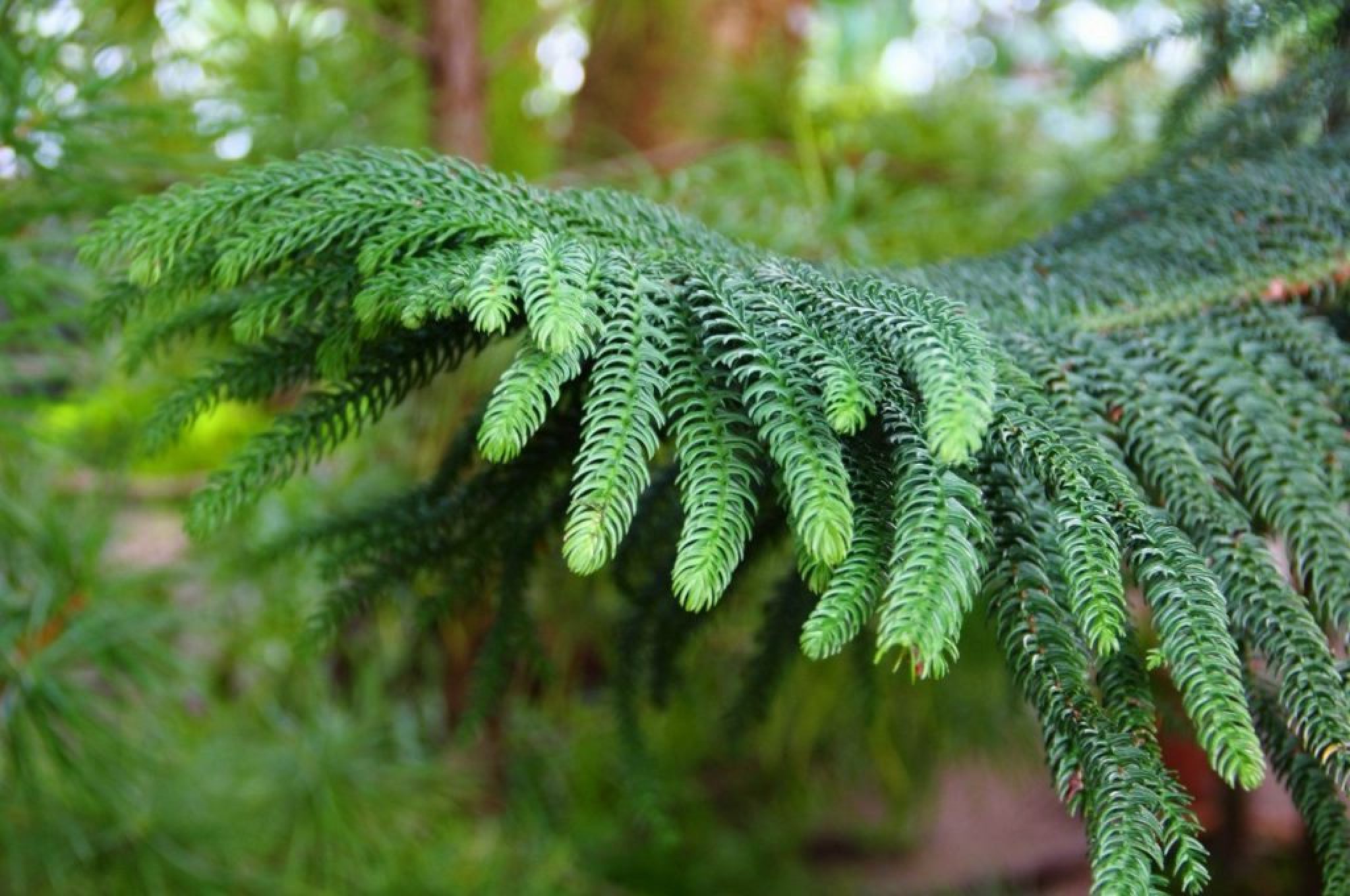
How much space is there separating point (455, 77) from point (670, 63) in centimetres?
53

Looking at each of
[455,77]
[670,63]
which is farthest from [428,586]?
[670,63]

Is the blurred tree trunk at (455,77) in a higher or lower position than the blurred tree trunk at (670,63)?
lower

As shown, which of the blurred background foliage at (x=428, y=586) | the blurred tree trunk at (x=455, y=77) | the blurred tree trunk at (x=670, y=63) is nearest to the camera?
the blurred background foliage at (x=428, y=586)

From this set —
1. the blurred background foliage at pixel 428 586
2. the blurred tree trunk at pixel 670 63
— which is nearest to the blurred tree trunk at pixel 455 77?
the blurred background foliage at pixel 428 586

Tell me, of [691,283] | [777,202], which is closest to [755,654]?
[691,283]

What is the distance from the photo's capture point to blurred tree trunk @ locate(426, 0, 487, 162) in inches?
38.0

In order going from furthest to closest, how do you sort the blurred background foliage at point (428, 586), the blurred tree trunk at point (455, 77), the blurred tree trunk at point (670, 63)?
the blurred tree trunk at point (670, 63), the blurred tree trunk at point (455, 77), the blurred background foliage at point (428, 586)

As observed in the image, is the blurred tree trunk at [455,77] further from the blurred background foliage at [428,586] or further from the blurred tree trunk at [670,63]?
the blurred tree trunk at [670,63]

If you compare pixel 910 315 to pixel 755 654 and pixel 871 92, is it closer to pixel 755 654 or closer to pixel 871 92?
pixel 755 654

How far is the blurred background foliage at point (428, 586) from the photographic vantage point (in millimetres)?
695

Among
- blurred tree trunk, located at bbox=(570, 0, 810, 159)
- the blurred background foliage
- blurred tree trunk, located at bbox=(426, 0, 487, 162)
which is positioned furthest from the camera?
blurred tree trunk, located at bbox=(570, 0, 810, 159)

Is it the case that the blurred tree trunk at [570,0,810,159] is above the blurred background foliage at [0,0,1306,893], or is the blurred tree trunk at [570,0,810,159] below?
above

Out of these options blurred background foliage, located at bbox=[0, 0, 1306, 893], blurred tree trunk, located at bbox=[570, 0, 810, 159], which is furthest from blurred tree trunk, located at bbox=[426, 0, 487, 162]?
blurred tree trunk, located at bbox=[570, 0, 810, 159]

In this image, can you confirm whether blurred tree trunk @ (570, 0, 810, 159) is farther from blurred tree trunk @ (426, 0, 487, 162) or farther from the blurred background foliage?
blurred tree trunk @ (426, 0, 487, 162)
